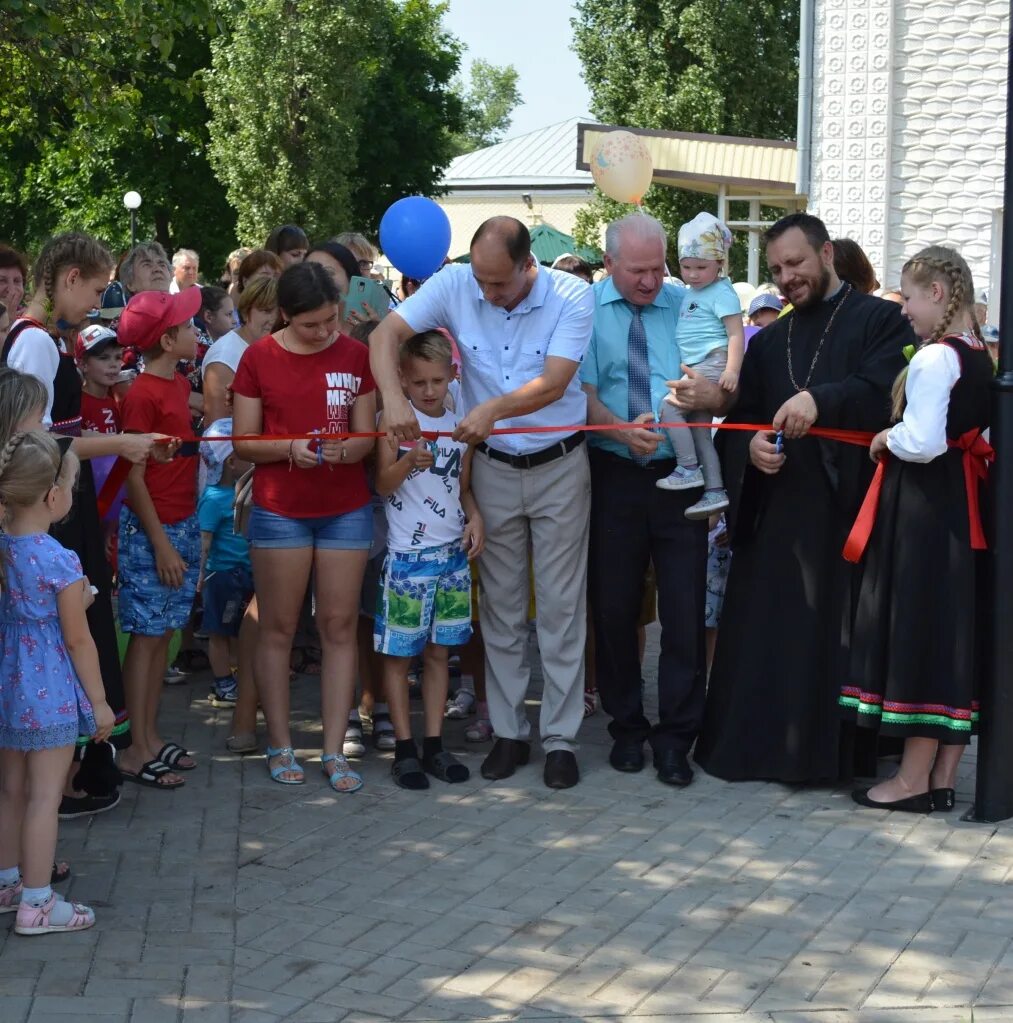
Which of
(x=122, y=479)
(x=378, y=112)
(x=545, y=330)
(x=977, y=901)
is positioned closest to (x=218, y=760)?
(x=122, y=479)

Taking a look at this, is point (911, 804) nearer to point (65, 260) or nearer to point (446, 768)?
point (446, 768)

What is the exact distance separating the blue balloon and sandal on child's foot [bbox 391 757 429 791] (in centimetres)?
413

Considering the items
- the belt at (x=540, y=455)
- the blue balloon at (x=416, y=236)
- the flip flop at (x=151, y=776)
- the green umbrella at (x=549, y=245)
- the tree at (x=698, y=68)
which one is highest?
the tree at (x=698, y=68)

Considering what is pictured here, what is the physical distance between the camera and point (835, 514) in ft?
19.7

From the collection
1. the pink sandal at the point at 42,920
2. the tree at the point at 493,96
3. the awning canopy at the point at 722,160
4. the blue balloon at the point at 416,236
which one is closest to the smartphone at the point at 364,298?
the blue balloon at the point at 416,236

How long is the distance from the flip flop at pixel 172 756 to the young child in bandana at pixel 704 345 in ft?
7.41

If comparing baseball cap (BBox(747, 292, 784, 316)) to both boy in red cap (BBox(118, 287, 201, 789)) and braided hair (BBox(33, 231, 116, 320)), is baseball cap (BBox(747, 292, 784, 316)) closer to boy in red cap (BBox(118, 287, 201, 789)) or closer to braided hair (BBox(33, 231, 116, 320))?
boy in red cap (BBox(118, 287, 201, 789))

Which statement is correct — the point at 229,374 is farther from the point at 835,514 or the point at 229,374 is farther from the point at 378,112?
the point at 378,112

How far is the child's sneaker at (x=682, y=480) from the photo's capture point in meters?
6.09

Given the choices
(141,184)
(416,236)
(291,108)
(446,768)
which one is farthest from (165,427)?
(141,184)

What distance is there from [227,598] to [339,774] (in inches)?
63.2

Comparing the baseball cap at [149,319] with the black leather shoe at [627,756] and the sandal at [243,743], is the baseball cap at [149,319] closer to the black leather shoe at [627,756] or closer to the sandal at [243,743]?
the sandal at [243,743]

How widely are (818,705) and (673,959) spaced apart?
1.87 meters

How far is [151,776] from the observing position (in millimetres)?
6074
